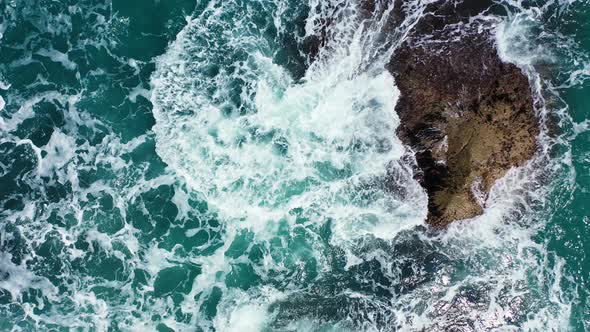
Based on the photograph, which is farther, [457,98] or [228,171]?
[228,171]

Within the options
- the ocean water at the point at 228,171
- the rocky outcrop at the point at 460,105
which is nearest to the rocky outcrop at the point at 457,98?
the rocky outcrop at the point at 460,105

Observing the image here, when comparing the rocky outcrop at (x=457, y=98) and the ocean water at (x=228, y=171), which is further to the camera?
the ocean water at (x=228, y=171)

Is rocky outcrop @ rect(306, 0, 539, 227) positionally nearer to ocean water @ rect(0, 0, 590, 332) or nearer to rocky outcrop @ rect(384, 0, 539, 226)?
rocky outcrop @ rect(384, 0, 539, 226)

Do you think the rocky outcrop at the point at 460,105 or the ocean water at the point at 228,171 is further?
the ocean water at the point at 228,171

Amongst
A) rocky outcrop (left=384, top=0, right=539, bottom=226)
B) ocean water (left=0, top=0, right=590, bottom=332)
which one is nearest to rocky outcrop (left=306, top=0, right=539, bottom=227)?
rocky outcrop (left=384, top=0, right=539, bottom=226)

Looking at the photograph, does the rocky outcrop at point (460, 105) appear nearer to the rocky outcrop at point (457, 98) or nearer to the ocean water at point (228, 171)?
the rocky outcrop at point (457, 98)

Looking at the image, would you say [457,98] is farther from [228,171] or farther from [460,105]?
[228,171]

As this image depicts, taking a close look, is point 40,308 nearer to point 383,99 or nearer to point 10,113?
point 10,113

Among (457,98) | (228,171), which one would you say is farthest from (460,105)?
(228,171)
